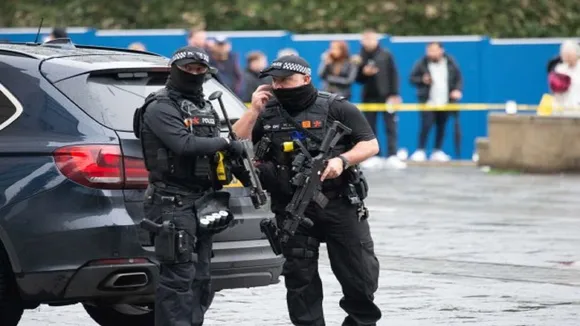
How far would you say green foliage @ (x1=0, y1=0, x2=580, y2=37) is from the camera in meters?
30.8

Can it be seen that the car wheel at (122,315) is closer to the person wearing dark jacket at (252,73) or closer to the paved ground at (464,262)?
the paved ground at (464,262)

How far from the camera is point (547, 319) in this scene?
9.52 m

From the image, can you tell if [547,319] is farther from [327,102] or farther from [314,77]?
[314,77]

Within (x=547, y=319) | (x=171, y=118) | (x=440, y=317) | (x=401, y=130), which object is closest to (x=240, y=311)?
(x=440, y=317)

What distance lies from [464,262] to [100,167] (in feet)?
16.4

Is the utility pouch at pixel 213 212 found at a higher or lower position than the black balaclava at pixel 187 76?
lower

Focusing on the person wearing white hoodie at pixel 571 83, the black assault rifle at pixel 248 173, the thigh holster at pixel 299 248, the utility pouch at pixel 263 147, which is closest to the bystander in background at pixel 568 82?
the person wearing white hoodie at pixel 571 83

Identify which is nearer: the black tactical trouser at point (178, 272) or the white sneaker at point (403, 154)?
the black tactical trouser at point (178, 272)

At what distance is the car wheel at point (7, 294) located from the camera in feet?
26.8

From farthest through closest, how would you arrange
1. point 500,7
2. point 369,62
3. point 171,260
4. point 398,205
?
point 500,7
point 369,62
point 398,205
point 171,260

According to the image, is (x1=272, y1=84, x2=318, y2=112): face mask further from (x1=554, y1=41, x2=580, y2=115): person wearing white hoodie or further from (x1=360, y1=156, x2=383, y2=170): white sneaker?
(x1=360, y1=156, x2=383, y2=170): white sneaker

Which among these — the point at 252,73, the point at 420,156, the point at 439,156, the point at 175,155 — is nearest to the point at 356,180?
the point at 175,155

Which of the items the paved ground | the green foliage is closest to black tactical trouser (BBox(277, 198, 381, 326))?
the paved ground

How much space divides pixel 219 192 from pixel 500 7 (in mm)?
23855
